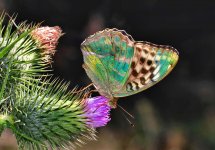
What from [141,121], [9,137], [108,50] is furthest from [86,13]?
[108,50]

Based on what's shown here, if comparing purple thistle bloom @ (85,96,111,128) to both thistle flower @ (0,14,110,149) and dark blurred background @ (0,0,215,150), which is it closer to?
thistle flower @ (0,14,110,149)

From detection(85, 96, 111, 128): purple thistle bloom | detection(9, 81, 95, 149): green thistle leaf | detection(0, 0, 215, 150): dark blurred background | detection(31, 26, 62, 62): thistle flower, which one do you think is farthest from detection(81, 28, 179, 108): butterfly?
detection(0, 0, 215, 150): dark blurred background

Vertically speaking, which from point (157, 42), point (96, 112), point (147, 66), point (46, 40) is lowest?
point (157, 42)

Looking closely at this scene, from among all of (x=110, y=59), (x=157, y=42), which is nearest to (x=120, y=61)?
(x=110, y=59)

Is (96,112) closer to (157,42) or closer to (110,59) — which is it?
(110,59)

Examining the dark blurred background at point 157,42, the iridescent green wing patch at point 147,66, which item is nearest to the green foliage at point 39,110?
the iridescent green wing patch at point 147,66
